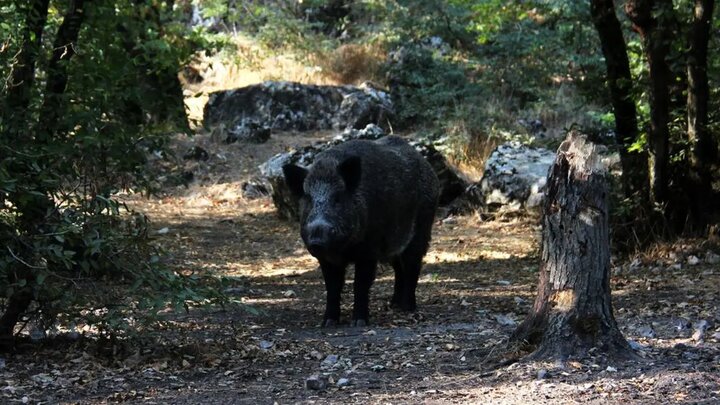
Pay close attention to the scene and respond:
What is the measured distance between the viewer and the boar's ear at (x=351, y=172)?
791 centimetres

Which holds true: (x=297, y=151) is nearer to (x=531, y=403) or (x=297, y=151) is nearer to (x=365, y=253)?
(x=365, y=253)

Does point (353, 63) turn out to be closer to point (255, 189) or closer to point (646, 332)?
point (255, 189)

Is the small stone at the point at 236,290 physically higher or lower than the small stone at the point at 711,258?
lower

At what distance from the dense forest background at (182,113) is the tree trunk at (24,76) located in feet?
0.07

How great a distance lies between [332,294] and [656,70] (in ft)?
13.7

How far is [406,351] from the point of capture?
6.84 meters

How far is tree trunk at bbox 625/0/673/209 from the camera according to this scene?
9672 millimetres

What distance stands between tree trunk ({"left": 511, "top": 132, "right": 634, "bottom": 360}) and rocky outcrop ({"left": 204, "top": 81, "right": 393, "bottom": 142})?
13075 millimetres

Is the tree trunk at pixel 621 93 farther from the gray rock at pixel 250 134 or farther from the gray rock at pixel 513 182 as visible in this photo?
the gray rock at pixel 250 134

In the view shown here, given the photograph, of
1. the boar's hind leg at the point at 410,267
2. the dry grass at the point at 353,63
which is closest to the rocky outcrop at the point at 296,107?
the dry grass at the point at 353,63

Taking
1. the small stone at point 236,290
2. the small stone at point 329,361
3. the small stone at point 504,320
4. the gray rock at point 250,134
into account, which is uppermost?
the gray rock at point 250,134

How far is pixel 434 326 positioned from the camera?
784cm

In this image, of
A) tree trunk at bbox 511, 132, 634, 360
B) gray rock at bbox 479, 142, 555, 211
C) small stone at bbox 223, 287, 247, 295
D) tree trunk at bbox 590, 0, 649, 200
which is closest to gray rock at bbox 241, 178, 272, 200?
gray rock at bbox 479, 142, 555, 211

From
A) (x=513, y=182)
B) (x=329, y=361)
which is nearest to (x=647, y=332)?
(x=329, y=361)
